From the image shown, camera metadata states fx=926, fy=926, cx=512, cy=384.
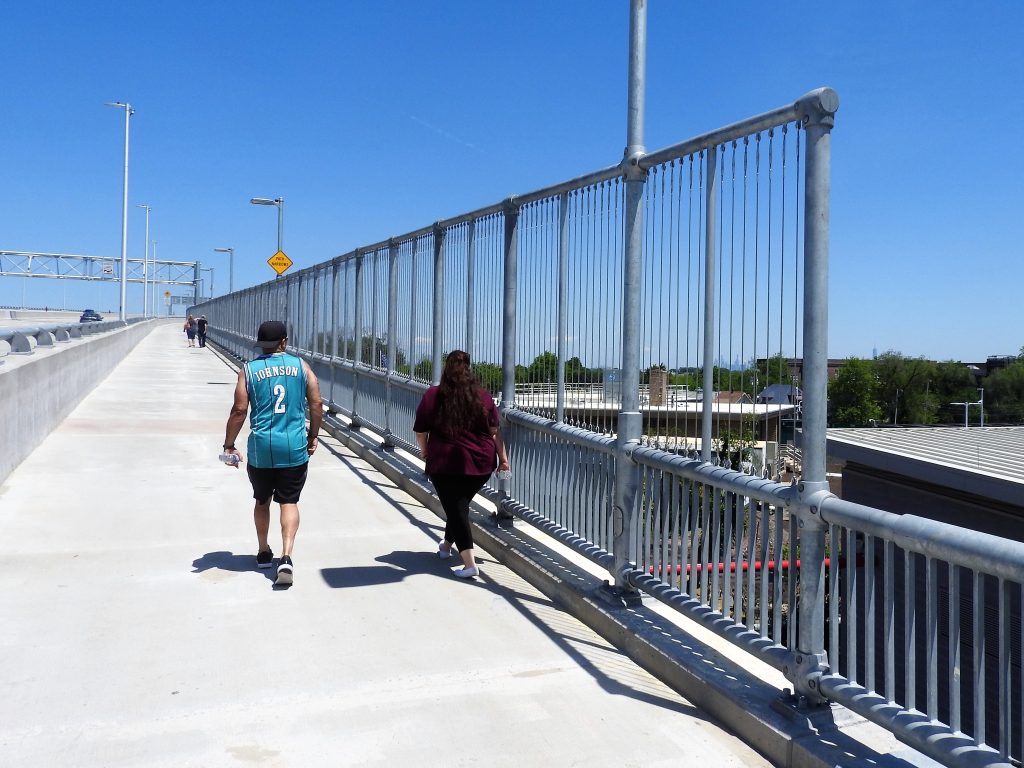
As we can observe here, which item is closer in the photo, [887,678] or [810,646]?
[887,678]

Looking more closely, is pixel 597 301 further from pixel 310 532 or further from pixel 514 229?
pixel 310 532

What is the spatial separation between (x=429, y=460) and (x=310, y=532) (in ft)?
5.59

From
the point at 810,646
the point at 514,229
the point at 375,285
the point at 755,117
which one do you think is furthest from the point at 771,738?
the point at 375,285

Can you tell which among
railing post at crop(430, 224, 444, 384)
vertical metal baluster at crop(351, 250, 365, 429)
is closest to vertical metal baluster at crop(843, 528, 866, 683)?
railing post at crop(430, 224, 444, 384)

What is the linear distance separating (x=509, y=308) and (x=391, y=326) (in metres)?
3.94

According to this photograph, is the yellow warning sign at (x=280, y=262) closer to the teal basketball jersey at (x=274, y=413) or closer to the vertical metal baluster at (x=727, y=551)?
the teal basketball jersey at (x=274, y=413)

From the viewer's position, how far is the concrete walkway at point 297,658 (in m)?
3.68

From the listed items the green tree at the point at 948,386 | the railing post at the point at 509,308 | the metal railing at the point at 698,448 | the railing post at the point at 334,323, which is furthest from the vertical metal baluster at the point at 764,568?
the green tree at the point at 948,386

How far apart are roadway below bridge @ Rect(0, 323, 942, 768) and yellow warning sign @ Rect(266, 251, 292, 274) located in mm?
21570

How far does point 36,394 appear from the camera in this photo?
11.0 meters

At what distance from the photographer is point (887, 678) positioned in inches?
128

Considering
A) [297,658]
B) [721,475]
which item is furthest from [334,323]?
[721,475]

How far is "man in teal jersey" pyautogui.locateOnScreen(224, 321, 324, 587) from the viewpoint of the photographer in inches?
235

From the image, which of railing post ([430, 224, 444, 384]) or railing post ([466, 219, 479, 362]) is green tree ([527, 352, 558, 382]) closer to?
railing post ([466, 219, 479, 362])
